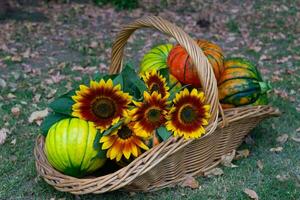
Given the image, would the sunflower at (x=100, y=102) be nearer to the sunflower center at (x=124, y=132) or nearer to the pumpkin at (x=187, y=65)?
the sunflower center at (x=124, y=132)

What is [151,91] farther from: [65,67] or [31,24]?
[31,24]

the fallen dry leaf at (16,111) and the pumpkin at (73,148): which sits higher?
the pumpkin at (73,148)

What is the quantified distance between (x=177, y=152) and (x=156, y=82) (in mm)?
421

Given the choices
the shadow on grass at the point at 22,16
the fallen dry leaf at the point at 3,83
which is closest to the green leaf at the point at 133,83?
the fallen dry leaf at the point at 3,83

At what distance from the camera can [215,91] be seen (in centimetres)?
270

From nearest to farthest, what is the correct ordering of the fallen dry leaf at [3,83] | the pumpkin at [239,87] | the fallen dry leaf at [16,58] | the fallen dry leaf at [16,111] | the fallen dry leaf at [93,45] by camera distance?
the pumpkin at [239,87] → the fallen dry leaf at [16,111] → the fallen dry leaf at [3,83] → the fallen dry leaf at [16,58] → the fallen dry leaf at [93,45]

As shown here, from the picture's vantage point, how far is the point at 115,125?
2.63m

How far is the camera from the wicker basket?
8.30 feet

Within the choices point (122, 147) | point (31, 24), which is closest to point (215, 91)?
point (122, 147)

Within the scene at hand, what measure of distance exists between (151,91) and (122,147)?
0.38 metres

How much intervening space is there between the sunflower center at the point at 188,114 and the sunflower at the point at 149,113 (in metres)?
0.09

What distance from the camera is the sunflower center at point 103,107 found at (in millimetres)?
2697

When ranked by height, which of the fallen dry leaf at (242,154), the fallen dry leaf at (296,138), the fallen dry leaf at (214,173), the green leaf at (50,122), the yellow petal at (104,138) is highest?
the yellow petal at (104,138)

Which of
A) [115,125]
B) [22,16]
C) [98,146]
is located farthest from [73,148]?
[22,16]
